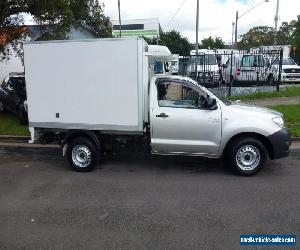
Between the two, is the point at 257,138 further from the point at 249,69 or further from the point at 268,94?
the point at 249,69

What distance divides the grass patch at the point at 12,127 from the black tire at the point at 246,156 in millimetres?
6070

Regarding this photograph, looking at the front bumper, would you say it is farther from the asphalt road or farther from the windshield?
the windshield

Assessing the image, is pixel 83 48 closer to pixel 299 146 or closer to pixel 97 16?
pixel 299 146

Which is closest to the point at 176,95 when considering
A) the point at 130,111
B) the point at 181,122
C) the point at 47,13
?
the point at 181,122

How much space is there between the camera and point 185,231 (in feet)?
15.9

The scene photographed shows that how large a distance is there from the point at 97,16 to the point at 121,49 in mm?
10319

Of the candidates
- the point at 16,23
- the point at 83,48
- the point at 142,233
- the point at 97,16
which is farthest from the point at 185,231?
the point at 97,16

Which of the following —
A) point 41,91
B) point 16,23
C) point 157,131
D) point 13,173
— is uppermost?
point 16,23

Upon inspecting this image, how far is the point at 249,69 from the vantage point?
1877 cm

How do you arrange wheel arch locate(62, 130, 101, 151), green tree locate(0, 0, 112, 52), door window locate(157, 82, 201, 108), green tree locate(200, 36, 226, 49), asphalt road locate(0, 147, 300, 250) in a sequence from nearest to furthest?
asphalt road locate(0, 147, 300, 250)
door window locate(157, 82, 201, 108)
wheel arch locate(62, 130, 101, 151)
green tree locate(0, 0, 112, 52)
green tree locate(200, 36, 226, 49)

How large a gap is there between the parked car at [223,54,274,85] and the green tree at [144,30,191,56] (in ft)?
137

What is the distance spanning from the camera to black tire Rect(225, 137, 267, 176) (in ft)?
23.1

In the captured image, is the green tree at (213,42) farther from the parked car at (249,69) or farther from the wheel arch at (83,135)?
the wheel arch at (83,135)

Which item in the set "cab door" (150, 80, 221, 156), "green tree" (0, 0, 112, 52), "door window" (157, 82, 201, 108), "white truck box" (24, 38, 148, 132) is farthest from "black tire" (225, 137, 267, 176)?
"green tree" (0, 0, 112, 52)
